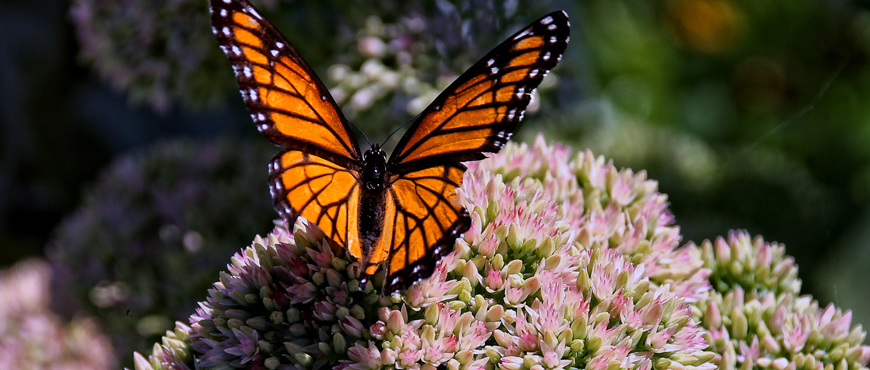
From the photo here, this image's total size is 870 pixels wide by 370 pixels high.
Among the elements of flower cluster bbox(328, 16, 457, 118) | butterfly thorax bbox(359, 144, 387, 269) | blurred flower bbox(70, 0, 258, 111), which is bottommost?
butterfly thorax bbox(359, 144, 387, 269)

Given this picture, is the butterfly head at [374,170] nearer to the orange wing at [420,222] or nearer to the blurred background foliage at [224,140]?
the orange wing at [420,222]

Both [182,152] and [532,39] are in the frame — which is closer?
[532,39]

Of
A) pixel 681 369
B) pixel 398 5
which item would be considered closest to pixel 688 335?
pixel 681 369

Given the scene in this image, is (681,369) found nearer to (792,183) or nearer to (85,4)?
(792,183)

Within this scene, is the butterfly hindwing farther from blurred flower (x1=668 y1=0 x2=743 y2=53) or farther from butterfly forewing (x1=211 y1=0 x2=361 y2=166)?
blurred flower (x1=668 y1=0 x2=743 y2=53)

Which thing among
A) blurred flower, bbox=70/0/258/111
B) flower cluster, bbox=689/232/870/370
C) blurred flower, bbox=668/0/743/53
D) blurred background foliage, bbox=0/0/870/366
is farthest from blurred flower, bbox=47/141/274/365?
blurred flower, bbox=668/0/743/53

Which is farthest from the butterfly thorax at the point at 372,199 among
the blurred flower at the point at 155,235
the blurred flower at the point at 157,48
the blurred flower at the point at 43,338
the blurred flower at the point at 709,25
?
the blurred flower at the point at 709,25

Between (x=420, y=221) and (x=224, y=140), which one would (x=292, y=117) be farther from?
(x=224, y=140)
